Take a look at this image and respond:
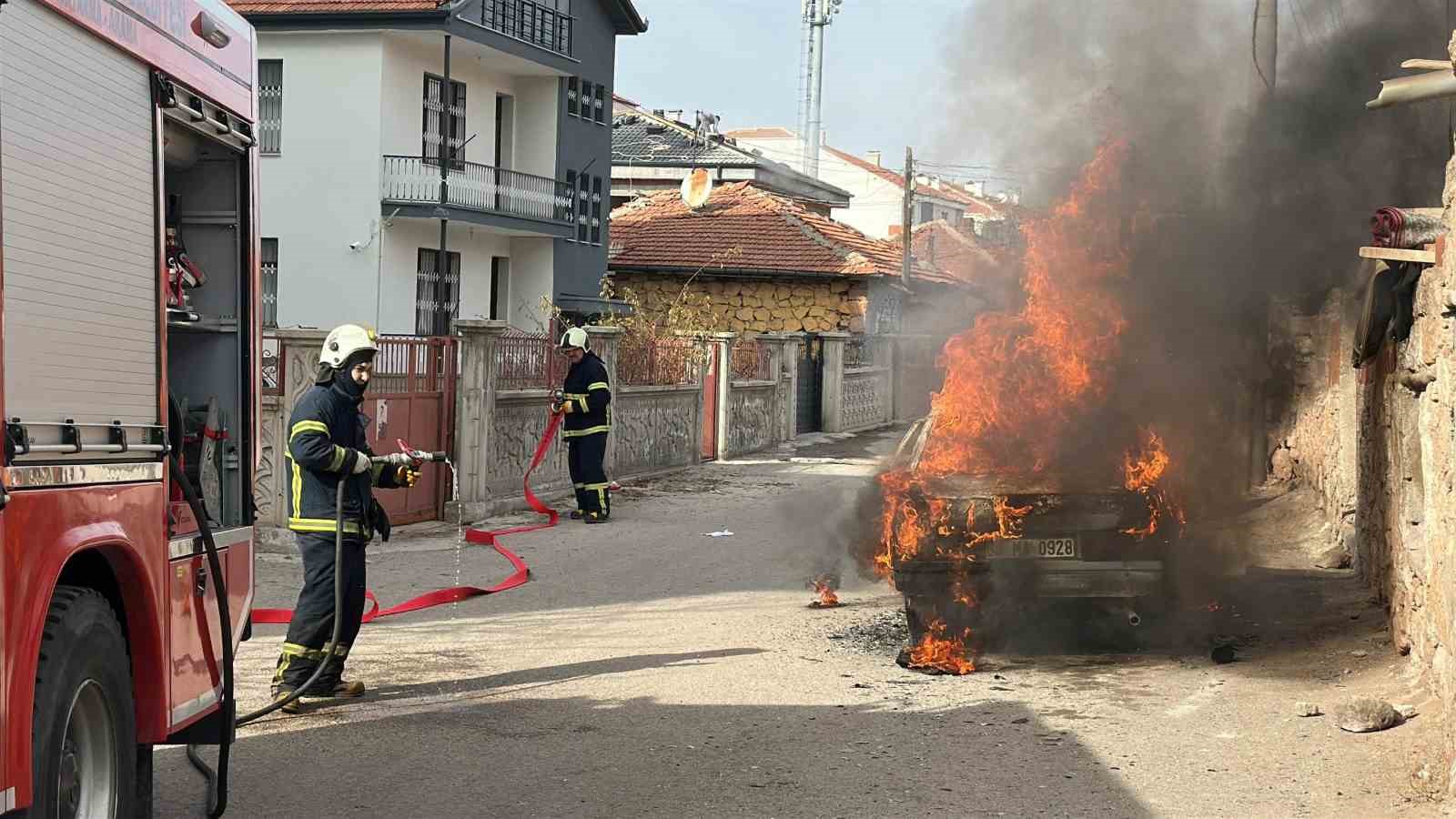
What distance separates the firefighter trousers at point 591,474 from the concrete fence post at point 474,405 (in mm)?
1028

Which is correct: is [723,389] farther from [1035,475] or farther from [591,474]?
[1035,475]

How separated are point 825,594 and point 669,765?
487 centimetres

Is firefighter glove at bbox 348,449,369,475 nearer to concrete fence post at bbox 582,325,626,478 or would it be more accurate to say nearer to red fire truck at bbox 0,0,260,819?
red fire truck at bbox 0,0,260,819

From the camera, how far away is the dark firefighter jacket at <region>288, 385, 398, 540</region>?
794 centimetres

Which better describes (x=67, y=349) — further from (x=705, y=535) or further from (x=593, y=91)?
(x=593, y=91)

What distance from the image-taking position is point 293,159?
31.6 metres

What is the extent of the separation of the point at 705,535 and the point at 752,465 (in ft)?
30.6

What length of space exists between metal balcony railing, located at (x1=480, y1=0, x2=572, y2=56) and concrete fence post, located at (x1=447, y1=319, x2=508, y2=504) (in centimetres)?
1822

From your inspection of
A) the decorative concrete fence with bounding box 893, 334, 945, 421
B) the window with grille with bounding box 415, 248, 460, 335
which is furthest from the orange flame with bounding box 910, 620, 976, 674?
the decorative concrete fence with bounding box 893, 334, 945, 421

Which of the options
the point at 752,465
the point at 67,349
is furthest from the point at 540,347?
the point at 67,349

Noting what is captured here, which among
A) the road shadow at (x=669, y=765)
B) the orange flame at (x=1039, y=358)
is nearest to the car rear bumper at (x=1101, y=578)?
the orange flame at (x=1039, y=358)

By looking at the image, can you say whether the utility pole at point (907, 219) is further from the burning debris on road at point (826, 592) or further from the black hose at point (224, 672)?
the black hose at point (224, 672)

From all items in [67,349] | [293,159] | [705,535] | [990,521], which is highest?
[293,159]

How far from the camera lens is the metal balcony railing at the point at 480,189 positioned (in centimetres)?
3148
